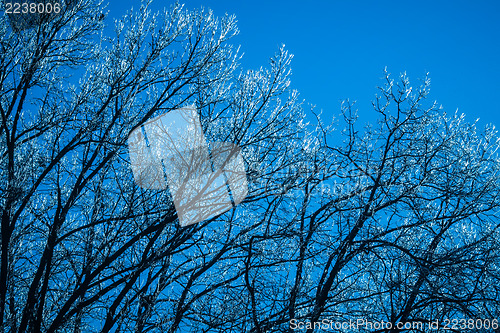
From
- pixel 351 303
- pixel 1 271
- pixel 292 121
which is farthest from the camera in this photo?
pixel 292 121

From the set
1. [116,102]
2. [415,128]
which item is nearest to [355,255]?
[415,128]

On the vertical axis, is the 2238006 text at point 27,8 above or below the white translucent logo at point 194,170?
above

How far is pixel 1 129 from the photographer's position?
5.87 meters

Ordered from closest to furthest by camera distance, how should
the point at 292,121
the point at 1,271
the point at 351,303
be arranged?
the point at 1,271 < the point at 351,303 < the point at 292,121

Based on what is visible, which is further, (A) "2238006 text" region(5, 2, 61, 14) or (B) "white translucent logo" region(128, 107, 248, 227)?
(A) "2238006 text" region(5, 2, 61, 14)

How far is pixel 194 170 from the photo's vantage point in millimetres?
5551

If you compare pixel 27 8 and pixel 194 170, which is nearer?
pixel 194 170

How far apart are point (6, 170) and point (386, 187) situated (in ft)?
15.4

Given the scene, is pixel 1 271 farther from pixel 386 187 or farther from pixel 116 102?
pixel 386 187

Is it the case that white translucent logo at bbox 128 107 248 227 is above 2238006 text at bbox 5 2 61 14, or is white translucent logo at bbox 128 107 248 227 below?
below

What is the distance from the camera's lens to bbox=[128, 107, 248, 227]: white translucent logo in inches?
218

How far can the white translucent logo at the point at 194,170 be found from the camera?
18.1 feet

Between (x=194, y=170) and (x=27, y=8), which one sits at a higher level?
(x=27, y=8)

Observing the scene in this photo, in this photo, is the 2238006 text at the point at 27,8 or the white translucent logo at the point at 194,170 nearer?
the white translucent logo at the point at 194,170
